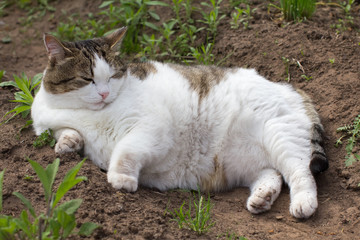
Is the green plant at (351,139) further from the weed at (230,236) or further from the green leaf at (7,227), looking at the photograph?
the green leaf at (7,227)

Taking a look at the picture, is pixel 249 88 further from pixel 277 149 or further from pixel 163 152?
pixel 163 152

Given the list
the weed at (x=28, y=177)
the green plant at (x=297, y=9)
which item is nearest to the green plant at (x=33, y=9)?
the green plant at (x=297, y=9)

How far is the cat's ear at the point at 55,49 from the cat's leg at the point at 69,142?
1.95 feet

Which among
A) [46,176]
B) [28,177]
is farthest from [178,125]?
[46,176]

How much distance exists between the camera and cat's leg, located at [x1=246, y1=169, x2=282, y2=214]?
3391 millimetres

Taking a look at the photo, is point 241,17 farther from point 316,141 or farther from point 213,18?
point 316,141

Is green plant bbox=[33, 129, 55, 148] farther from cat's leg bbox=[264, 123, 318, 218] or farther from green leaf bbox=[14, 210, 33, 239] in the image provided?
cat's leg bbox=[264, 123, 318, 218]

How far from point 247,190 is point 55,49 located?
6.57 feet

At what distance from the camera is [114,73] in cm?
364

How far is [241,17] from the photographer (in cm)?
548

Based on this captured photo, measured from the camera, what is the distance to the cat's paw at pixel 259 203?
11.1ft

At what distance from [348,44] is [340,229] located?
2.35 m

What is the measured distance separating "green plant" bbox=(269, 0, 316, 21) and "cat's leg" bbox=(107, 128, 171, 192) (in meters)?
2.59

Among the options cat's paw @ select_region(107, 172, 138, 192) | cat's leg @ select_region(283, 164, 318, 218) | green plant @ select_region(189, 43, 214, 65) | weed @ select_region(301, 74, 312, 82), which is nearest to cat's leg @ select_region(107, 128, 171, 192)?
cat's paw @ select_region(107, 172, 138, 192)
